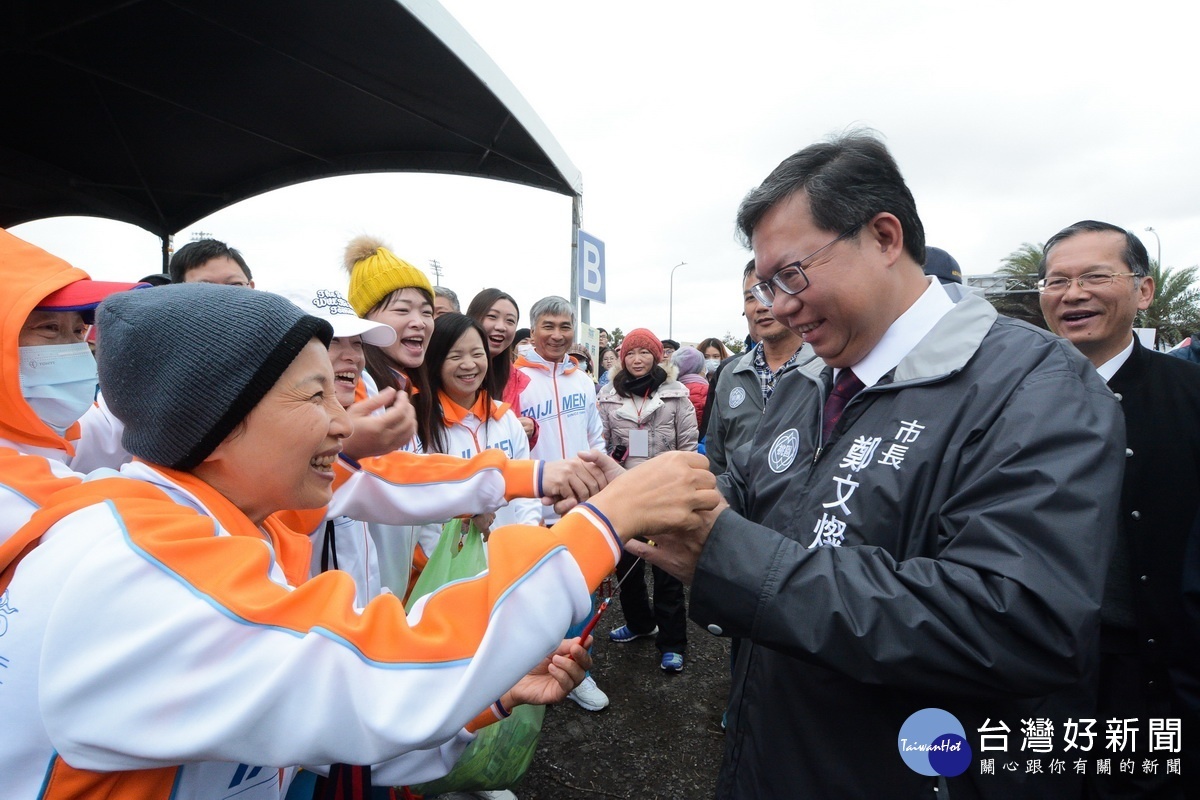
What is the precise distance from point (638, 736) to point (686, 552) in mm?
2807

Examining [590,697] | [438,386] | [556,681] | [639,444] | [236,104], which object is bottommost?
[590,697]

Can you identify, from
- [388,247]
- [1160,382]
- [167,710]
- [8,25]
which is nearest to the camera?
[167,710]

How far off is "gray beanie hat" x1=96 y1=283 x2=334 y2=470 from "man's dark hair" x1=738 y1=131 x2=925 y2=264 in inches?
51.6

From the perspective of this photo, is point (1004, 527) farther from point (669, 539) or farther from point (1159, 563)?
point (1159, 563)

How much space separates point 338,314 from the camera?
7.39 ft

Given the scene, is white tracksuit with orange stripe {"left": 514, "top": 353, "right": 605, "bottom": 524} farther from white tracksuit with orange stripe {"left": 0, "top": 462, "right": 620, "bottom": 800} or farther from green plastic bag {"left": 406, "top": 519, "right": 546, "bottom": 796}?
white tracksuit with orange stripe {"left": 0, "top": 462, "right": 620, "bottom": 800}

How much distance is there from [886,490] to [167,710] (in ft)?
4.52

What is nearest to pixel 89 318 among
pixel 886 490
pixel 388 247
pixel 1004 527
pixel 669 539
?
pixel 388 247

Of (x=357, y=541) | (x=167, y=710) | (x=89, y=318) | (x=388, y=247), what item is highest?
(x=388, y=247)

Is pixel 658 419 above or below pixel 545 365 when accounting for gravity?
below

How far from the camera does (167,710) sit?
0.88m

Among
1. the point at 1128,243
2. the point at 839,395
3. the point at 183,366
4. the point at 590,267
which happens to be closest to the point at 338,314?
the point at 183,366

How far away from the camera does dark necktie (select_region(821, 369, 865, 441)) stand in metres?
1.65

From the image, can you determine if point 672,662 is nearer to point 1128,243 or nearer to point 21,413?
point 1128,243
